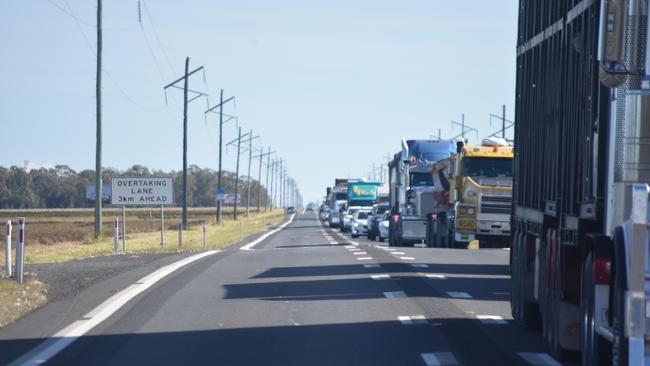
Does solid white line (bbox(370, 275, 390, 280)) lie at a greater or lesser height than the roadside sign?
lesser

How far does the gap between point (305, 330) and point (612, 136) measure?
6.04 meters

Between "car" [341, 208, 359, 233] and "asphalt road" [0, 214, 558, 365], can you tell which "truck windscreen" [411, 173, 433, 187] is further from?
"car" [341, 208, 359, 233]

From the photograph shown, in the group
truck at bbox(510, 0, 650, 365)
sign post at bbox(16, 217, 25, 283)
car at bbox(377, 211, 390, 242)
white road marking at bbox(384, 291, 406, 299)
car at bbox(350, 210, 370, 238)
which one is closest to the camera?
truck at bbox(510, 0, 650, 365)

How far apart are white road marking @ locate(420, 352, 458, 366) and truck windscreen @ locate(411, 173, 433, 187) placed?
32.4 m

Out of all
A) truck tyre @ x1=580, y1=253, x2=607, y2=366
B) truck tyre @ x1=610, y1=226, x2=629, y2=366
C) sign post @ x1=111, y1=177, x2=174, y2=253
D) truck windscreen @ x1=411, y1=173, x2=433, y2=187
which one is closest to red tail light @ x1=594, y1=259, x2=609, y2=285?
truck tyre @ x1=580, y1=253, x2=607, y2=366

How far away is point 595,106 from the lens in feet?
34.6

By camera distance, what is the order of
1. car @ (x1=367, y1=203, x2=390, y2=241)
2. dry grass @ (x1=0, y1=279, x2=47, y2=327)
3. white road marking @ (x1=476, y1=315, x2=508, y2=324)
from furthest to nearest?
car @ (x1=367, y1=203, x2=390, y2=241) < dry grass @ (x1=0, y1=279, x2=47, y2=327) < white road marking @ (x1=476, y1=315, x2=508, y2=324)

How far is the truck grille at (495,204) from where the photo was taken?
37.2 meters

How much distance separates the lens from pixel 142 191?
143ft

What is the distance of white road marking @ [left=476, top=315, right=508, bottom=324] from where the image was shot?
16266 millimetres

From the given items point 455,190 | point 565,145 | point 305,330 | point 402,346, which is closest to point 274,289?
point 305,330

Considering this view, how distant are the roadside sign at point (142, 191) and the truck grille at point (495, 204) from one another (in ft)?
39.4

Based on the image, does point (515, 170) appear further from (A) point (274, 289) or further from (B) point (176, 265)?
(B) point (176, 265)

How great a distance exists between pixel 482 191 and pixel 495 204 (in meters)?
0.58
